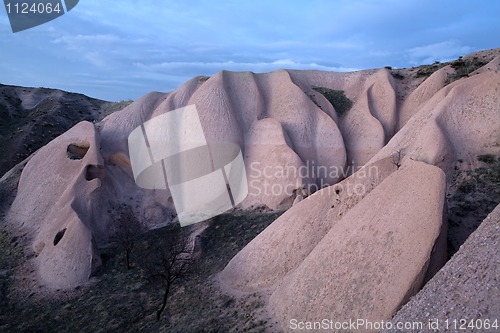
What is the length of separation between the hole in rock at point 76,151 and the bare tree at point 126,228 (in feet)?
15.0

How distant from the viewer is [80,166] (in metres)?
22.2

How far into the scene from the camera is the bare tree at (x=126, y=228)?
18.7 m

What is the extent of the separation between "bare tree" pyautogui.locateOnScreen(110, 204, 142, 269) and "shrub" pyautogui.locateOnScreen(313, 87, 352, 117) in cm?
1515

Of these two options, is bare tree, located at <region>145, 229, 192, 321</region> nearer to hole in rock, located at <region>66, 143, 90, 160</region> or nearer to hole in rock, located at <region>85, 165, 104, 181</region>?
hole in rock, located at <region>85, 165, 104, 181</region>

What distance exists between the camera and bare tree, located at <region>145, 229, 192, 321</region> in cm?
1485

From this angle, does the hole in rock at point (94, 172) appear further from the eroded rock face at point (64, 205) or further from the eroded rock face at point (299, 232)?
the eroded rock face at point (299, 232)

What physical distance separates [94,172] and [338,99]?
55.5ft

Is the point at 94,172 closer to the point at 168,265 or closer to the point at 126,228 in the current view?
the point at 126,228

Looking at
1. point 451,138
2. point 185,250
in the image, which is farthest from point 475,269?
point 185,250

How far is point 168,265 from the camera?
49.8 ft

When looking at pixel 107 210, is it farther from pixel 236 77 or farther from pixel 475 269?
pixel 475 269

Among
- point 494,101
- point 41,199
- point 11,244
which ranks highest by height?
point 494,101

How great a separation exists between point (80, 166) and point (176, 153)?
5.52 m

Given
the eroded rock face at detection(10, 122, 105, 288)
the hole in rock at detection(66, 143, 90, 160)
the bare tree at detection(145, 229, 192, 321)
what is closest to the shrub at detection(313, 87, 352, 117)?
the bare tree at detection(145, 229, 192, 321)
